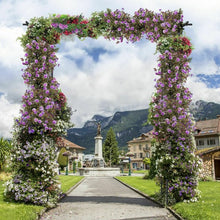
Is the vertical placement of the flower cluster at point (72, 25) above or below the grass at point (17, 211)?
above

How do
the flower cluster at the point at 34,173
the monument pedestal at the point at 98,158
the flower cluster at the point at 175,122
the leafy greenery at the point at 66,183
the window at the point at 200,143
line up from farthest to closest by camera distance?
the window at the point at 200,143 → the monument pedestal at the point at 98,158 → the leafy greenery at the point at 66,183 → the flower cluster at the point at 175,122 → the flower cluster at the point at 34,173

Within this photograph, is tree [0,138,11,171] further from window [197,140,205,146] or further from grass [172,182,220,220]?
window [197,140,205,146]

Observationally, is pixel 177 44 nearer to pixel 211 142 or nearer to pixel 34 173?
pixel 34 173

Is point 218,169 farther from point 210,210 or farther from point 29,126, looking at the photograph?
point 29,126

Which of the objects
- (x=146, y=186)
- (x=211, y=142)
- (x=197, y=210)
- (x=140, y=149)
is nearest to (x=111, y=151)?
(x=140, y=149)

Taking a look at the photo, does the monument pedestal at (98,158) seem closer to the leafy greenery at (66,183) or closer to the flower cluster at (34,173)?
the leafy greenery at (66,183)

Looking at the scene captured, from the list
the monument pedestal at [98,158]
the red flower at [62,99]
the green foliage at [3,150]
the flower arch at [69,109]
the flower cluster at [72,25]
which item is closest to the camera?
the flower arch at [69,109]

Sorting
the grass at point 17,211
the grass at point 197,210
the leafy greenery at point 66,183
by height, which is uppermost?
the grass at point 17,211

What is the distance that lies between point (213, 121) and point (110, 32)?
47.1 m

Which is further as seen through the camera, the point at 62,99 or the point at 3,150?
the point at 3,150

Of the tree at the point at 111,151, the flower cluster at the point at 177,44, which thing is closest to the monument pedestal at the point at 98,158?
the tree at the point at 111,151

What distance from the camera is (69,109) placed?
9.97 meters

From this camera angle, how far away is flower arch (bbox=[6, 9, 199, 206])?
28.3 feet

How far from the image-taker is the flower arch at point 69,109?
8625mm
